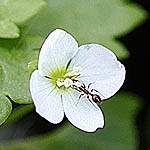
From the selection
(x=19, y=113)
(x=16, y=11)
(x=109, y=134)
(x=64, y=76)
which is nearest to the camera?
(x=64, y=76)

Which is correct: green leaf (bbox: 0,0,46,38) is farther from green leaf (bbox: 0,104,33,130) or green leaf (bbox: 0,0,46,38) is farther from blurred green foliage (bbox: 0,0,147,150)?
green leaf (bbox: 0,104,33,130)

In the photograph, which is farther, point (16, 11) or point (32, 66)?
point (16, 11)

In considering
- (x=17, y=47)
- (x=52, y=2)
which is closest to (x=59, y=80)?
(x=17, y=47)

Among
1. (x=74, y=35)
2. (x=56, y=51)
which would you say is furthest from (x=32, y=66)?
(x=74, y=35)

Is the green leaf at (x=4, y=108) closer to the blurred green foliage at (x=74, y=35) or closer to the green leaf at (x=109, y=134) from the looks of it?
the blurred green foliage at (x=74, y=35)

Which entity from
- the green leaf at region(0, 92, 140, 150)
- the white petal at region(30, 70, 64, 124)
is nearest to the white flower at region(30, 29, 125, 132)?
the white petal at region(30, 70, 64, 124)

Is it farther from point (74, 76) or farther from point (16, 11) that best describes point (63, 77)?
point (16, 11)
